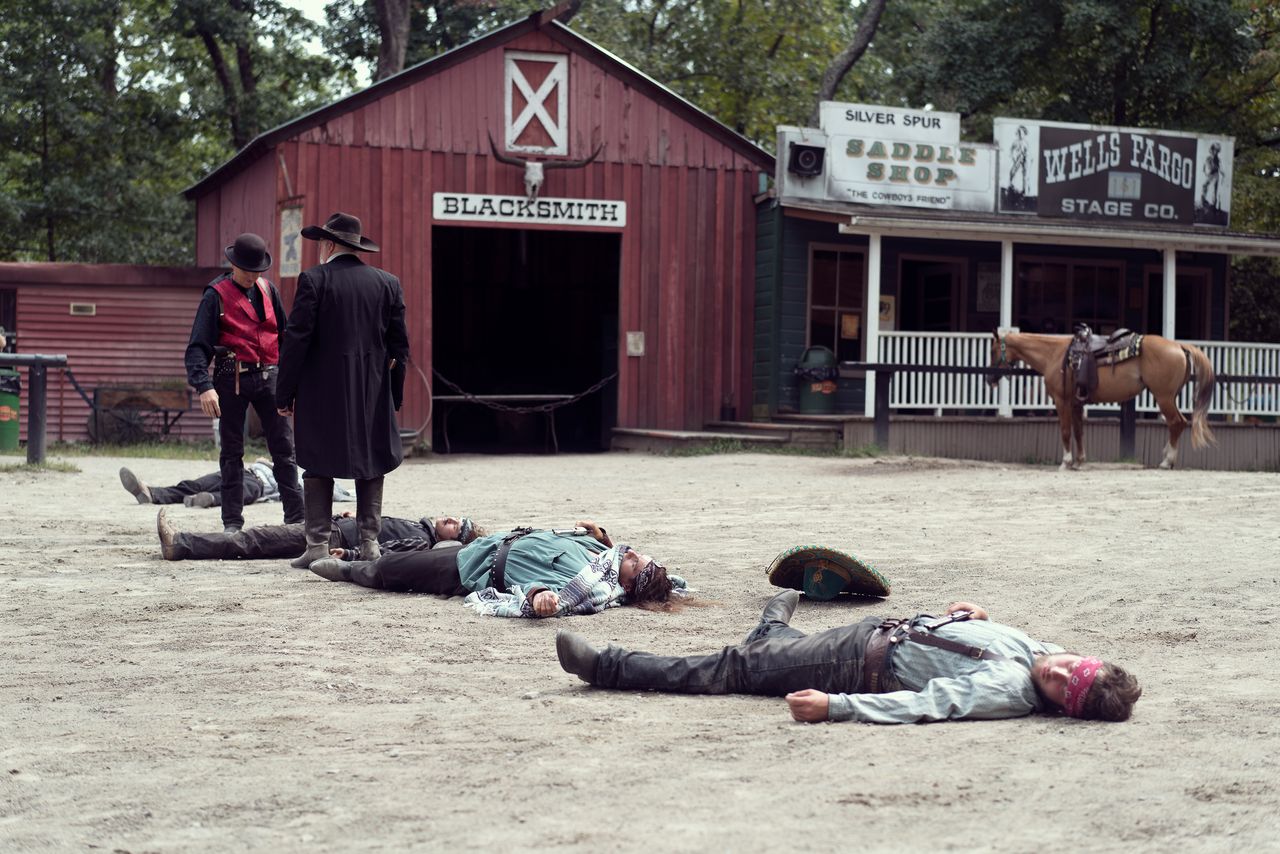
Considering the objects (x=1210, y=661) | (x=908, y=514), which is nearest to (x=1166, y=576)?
(x=1210, y=661)

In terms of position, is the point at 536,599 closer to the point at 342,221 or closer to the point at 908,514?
the point at 342,221

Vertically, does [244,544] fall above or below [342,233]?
below

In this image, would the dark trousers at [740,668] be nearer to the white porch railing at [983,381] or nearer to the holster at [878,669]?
the holster at [878,669]

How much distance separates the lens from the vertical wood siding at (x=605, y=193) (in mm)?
20016

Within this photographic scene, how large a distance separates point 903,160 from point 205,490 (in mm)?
12155

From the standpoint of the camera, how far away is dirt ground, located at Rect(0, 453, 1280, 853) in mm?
3922

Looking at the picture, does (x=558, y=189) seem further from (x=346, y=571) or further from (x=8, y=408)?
(x=346, y=571)

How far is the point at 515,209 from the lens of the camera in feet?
67.0

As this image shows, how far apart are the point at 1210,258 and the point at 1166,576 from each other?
16.5m

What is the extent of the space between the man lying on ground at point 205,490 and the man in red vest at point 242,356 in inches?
102

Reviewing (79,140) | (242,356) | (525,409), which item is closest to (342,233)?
(242,356)

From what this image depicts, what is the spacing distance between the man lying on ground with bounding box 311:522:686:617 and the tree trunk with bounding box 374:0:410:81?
23683mm

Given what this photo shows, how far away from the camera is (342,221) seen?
8.51 m

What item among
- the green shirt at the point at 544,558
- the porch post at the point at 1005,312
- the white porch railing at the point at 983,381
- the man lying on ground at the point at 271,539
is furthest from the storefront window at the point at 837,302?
the green shirt at the point at 544,558
